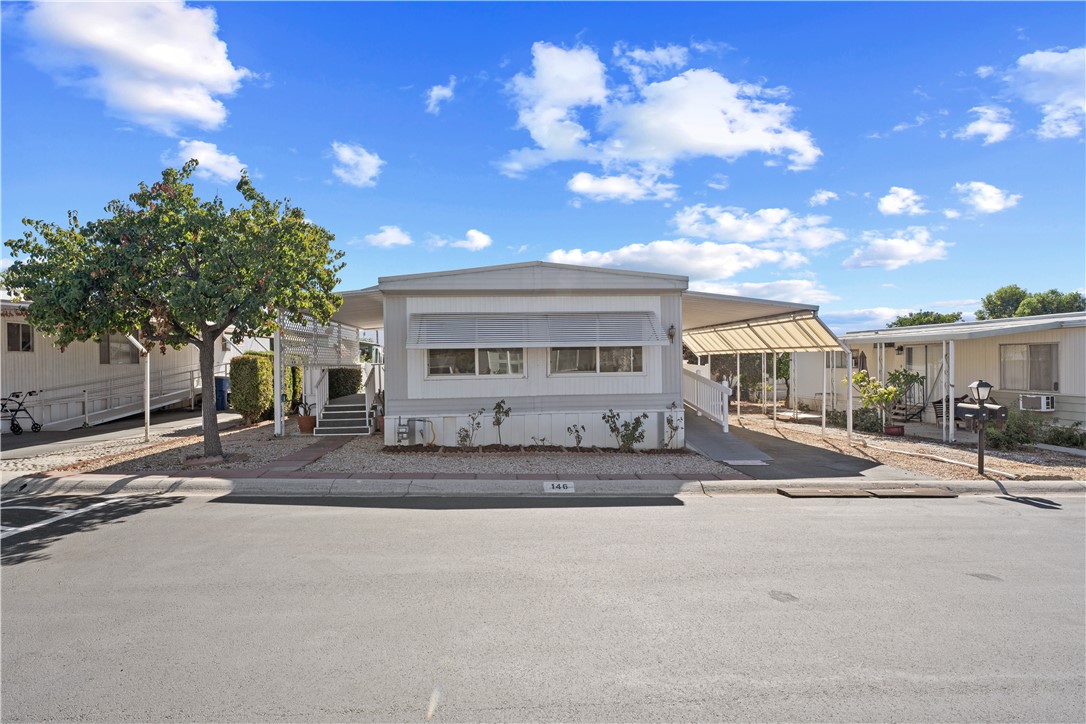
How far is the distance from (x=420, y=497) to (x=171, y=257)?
5.34 meters

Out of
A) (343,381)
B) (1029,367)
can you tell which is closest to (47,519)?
(343,381)

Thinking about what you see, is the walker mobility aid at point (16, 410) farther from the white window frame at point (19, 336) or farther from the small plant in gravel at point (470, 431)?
the small plant in gravel at point (470, 431)

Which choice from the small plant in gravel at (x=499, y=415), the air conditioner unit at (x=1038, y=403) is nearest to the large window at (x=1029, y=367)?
the air conditioner unit at (x=1038, y=403)

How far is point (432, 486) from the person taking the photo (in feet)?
28.3

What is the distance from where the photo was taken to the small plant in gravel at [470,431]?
11.6 meters

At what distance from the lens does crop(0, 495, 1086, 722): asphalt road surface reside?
3.16 metres

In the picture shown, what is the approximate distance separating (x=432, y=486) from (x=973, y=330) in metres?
12.7

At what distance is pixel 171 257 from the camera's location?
30.9ft

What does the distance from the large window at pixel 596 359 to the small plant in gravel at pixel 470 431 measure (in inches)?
64.6

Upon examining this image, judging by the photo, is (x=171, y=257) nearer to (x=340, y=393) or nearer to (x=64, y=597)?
(x=64, y=597)

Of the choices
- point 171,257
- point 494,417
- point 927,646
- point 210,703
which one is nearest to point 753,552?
point 927,646

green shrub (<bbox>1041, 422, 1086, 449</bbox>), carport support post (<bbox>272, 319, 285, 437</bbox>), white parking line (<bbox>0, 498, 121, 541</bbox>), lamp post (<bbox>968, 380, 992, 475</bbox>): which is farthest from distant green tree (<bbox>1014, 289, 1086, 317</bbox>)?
white parking line (<bbox>0, 498, 121, 541</bbox>)

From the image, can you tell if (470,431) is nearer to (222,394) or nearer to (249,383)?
(249,383)

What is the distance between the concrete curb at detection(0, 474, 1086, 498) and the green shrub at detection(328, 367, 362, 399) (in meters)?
8.32
